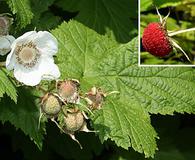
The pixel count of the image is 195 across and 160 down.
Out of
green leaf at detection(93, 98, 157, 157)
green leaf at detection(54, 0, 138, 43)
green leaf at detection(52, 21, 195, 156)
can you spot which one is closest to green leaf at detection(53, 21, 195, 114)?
green leaf at detection(52, 21, 195, 156)

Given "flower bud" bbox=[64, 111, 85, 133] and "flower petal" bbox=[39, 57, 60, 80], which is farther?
"flower petal" bbox=[39, 57, 60, 80]

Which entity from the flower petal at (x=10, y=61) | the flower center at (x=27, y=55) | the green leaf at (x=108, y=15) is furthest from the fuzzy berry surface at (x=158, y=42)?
the flower petal at (x=10, y=61)

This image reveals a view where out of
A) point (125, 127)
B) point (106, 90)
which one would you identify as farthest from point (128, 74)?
point (125, 127)

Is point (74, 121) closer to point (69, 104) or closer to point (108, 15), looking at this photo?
point (69, 104)

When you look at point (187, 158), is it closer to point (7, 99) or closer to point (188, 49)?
point (188, 49)

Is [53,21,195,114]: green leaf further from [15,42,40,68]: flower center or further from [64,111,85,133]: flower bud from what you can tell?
[64,111,85,133]: flower bud

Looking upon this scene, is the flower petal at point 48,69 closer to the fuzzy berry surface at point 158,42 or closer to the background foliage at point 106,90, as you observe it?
the background foliage at point 106,90

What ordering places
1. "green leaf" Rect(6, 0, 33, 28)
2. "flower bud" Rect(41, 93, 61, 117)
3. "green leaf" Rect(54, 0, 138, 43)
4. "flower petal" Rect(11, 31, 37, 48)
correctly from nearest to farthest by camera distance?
1. "flower bud" Rect(41, 93, 61, 117)
2. "flower petal" Rect(11, 31, 37, 48)
3. "green leaf" Rect(6, 0, 33, 28)
4. "green leaf" Rect(54, 0, 138, 43)
